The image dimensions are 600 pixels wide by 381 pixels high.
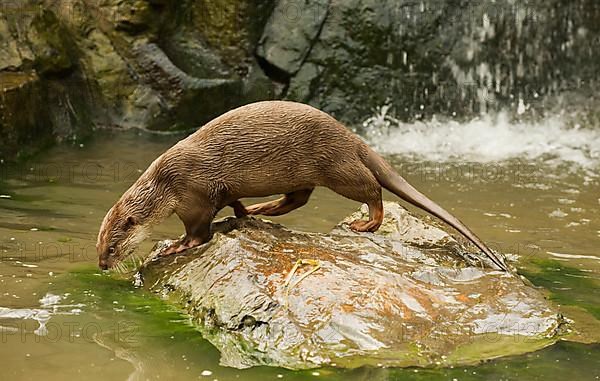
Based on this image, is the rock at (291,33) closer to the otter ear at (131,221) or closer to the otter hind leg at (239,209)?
the otter hind leg at (239,209)

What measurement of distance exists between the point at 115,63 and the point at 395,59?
255cm

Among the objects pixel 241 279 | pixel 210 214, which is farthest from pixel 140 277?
pixel 241 279

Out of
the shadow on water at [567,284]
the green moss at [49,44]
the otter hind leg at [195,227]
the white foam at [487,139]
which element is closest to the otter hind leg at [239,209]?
the otter hind leg at [195,227]

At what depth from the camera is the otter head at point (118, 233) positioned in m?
3.38

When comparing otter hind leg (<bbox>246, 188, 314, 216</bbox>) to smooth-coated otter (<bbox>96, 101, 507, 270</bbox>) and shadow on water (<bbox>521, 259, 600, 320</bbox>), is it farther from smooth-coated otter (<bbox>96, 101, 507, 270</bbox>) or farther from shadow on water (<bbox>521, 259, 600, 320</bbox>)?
shadow on water (<bbox>521, 259, 600, 320</bbox>)

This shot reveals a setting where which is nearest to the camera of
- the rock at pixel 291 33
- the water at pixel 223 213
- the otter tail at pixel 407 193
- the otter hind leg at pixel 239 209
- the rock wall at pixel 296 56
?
the water at pixel 223 213

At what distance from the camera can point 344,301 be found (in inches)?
119

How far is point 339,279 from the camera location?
3.13 metres

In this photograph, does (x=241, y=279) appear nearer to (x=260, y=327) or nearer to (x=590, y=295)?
(x=260, y=327)

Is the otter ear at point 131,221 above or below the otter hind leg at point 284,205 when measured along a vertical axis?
above

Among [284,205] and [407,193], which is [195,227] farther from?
[407,193]

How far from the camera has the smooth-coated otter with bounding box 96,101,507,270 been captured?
3387 millimetres

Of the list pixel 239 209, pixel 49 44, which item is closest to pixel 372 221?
pixel 239 209

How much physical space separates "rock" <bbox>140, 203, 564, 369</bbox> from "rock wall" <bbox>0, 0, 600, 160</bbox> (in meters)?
3.72
